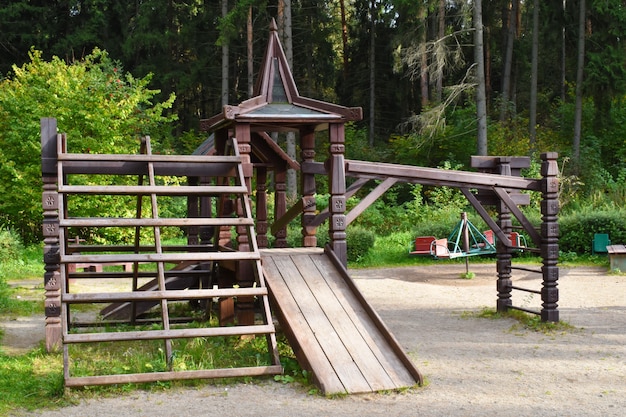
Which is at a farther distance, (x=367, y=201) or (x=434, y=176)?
(x=434, y=176)

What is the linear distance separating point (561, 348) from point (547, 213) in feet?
6.56

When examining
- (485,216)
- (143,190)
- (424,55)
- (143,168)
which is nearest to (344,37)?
(424,55)

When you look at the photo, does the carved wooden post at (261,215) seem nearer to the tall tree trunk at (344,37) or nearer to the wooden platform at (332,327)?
the wooden platform at (332,327)

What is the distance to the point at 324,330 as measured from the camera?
22.7 feet

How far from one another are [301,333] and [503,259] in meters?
4.61

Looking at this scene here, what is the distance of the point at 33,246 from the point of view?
61.8 feet

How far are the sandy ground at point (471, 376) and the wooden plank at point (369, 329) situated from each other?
243 mm

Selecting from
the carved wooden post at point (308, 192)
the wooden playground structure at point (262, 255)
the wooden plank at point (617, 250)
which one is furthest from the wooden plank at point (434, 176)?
the wooden plank at point (617, 250)

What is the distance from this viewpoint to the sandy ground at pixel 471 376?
5.62 m

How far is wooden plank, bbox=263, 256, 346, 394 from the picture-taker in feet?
20.3

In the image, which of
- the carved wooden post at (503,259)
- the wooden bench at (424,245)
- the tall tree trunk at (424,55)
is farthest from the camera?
the tall tree trunk at (424,55)

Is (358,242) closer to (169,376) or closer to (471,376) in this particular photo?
(471,376)

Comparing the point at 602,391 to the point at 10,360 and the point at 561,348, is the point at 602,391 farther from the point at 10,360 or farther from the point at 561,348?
the point at 10,360

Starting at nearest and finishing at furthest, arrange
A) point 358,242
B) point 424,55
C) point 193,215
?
1. point 193,215
2. point 358,242
3. point 424,55
